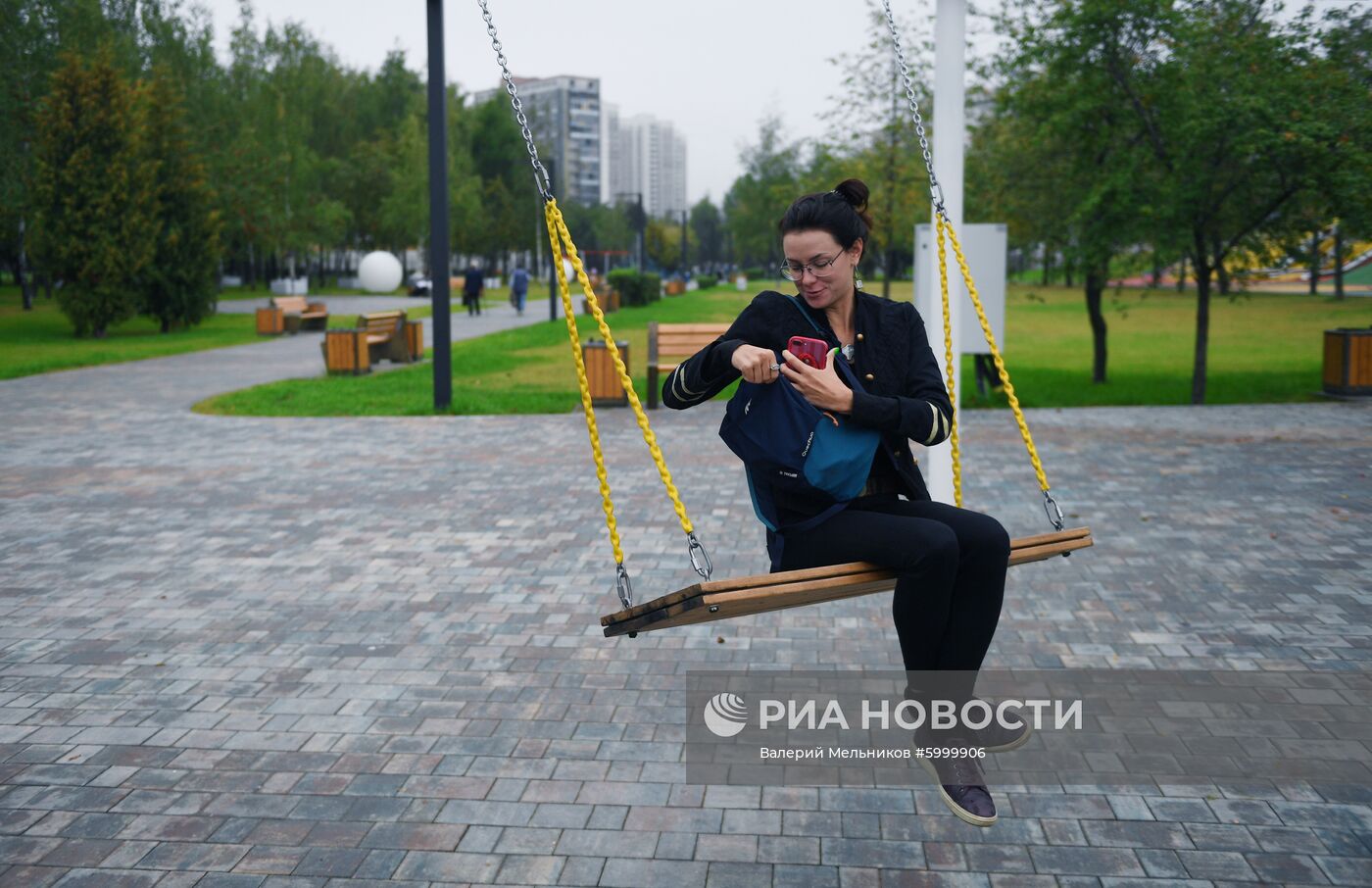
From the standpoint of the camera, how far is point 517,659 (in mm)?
4957

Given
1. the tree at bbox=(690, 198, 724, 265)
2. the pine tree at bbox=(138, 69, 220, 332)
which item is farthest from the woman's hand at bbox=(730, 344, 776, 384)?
the tree at bbox=(690, 198, 724, 265)

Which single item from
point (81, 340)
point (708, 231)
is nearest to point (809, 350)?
point (81, 340)

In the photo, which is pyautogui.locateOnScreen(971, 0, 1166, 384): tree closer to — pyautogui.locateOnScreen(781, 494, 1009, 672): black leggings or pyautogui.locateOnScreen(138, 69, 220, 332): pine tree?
pyautogui.locateOnScreen(781, 494, 1009, 672): black leggings

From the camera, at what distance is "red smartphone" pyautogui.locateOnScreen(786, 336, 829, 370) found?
3338 millimetres

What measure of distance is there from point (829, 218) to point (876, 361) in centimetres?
44

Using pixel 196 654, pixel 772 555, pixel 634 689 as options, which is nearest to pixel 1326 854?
pixel 772 555

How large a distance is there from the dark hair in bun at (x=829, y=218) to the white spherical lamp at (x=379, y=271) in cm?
5245

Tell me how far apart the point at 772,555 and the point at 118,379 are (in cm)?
1638

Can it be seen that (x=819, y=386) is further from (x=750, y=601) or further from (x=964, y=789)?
(x=964, y=789)

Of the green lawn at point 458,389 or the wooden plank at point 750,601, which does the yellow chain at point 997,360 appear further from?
the green lawn at point 458,389

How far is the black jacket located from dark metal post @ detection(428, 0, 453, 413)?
9.01m

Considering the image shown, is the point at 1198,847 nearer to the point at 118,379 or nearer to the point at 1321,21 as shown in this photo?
the point at 1321,21

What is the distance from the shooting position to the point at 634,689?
4.60 meters

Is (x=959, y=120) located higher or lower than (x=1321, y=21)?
lower
